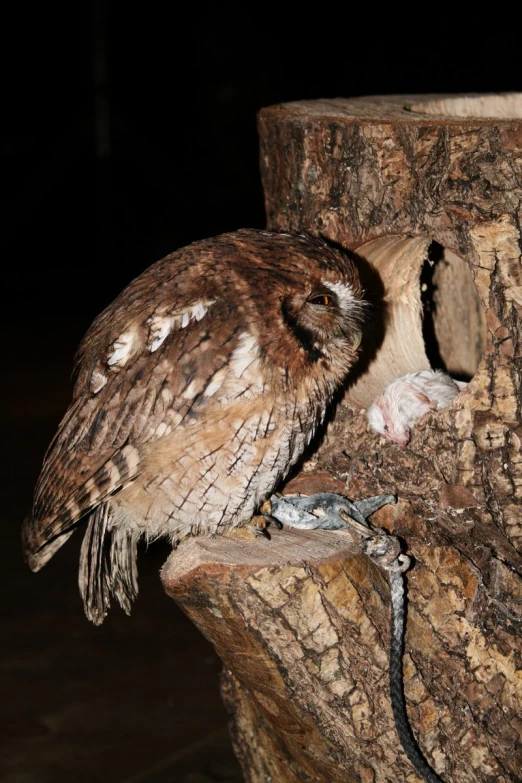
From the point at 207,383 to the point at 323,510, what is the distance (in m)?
0.53

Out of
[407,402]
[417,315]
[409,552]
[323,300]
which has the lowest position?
[409,552]

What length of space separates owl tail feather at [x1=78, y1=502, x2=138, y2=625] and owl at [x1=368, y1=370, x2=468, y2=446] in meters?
0.82

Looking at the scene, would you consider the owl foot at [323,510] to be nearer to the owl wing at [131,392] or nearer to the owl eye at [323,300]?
the owl wing at [131,392]

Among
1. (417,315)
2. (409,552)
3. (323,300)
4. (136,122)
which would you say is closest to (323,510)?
(409,552)

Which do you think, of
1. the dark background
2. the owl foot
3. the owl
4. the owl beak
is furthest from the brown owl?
the dark background

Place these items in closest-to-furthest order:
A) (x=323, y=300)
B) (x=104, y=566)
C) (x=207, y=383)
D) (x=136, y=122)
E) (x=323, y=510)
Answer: (x=207, y=383), (x=323, y=300), (x=323, y=510), (x=104, y=566), (x=136, y=122)

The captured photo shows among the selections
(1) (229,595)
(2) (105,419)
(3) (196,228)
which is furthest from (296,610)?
(3) (196,228)

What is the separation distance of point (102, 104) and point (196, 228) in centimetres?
151

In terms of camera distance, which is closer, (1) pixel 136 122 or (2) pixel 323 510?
(2) pixel 323 510

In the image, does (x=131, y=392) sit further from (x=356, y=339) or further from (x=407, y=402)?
(x=407, y=402)

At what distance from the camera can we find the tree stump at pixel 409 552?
1.95m

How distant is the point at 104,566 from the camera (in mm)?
2395

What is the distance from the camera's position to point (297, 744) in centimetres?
213

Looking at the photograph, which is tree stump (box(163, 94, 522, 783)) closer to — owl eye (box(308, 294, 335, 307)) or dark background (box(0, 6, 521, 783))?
owl eye (box(308, 294, 335, 307))
